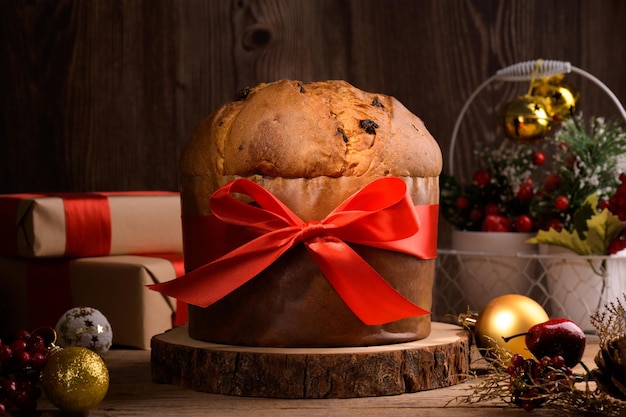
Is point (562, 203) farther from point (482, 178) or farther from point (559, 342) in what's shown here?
point (559, 342)

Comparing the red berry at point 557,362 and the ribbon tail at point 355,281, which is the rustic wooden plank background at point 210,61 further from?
the red berry at point 557,362

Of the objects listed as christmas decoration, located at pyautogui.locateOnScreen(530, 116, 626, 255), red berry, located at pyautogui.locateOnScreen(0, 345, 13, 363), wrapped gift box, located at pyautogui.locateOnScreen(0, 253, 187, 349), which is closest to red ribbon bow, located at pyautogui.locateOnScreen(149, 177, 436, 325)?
red berry, located at pyautogui.locateOnScreen(0, 345, 13, 363)

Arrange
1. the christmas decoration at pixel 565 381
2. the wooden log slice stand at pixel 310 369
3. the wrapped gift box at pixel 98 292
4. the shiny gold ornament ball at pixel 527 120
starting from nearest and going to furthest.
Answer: the christmas decoration at pixel 565 381
the wooden log slice stand at pixel 310 369
the wrapped gift box at pixel 98 292
the shiny gold ornament ball at pixel 527 120

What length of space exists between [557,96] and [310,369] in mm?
1055

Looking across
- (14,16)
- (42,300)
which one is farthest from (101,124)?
(42,300)

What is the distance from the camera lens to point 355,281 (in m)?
1.19

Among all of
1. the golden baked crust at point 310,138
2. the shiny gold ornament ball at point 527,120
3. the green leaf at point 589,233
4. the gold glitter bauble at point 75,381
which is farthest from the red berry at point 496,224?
the gold glitter bauble at point 75,381

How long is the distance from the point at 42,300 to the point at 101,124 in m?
0.60

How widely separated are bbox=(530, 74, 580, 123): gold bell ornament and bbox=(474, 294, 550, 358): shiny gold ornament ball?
2.19 ft

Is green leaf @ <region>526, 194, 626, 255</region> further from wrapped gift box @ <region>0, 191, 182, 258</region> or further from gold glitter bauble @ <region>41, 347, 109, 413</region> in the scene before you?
gold glitter bauble @ <region>41, 347, 109, 413</region>

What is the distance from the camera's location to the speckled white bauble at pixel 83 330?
1426mm

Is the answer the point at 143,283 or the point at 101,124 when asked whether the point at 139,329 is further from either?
the point at 101,124

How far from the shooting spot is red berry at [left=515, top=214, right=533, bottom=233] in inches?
70.7

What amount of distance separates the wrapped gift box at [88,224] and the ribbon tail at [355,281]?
1.93 feet
